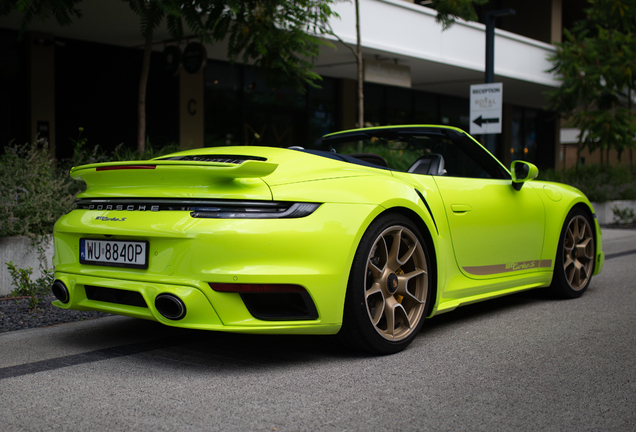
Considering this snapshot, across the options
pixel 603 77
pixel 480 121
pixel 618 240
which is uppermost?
pixel 603 77

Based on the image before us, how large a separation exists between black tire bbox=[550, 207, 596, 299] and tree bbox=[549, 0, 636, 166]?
12031 mm

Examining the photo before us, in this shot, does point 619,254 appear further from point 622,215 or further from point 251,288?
point 251,288

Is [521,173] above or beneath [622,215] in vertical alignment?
above

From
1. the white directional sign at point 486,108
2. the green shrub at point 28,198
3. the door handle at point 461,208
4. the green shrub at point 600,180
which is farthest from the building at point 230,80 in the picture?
the door handle at point 461,208

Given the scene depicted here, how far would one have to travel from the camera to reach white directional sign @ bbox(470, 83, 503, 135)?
399 inches

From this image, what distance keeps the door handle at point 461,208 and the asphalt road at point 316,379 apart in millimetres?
797

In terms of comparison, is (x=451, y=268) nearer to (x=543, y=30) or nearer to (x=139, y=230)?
(x=139, y=230)

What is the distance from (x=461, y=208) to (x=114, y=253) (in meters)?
2.18

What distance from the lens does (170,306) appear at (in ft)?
10.0

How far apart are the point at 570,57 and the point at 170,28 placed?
1326 centimetres

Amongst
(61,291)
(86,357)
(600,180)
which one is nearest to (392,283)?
(86,357)

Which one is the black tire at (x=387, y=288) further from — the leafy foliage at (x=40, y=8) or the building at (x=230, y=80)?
the building at (x=230, y=80)

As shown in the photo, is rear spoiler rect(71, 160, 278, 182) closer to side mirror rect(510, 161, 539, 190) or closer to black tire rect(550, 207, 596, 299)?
side mirror rect(510, 161, 539, 190)

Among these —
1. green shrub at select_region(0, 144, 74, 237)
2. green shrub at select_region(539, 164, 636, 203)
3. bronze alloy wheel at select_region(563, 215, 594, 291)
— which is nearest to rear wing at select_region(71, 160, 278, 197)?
green shrub at select_region(0, 144, 74, 237)
